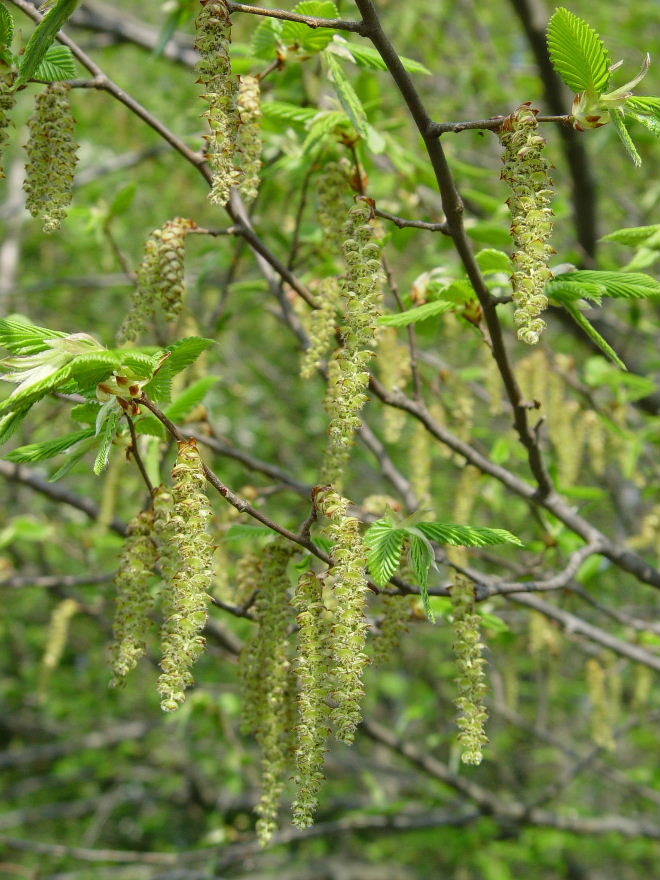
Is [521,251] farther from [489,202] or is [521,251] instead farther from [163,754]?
[163,754]

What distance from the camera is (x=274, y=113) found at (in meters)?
1.99

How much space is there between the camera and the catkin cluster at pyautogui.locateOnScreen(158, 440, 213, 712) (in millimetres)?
1260

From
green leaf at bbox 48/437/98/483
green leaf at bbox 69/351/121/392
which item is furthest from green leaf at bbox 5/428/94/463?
green leaf at bbox 69/351/121/392

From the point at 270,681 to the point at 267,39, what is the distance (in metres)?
1.51

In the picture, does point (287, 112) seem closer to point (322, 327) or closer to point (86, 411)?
point (322, 327)

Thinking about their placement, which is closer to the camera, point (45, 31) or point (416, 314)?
point (45, 31)

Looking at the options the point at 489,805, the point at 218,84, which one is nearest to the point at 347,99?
the point at 218,84

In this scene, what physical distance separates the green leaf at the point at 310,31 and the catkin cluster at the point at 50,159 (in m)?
0.52

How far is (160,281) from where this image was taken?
5.84 ft

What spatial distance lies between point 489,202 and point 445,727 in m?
4.31

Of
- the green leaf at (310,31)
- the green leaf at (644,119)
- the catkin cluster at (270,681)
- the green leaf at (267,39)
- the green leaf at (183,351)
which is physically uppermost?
the green leaf at (267,39)

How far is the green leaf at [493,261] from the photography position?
1.75 meters

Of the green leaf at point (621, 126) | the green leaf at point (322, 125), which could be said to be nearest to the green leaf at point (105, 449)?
the green leaf at point (322, 125)

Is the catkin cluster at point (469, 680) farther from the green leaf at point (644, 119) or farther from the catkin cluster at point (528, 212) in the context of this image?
the green leaf at point (644, 119)
